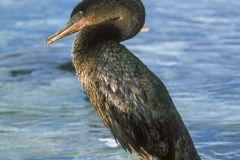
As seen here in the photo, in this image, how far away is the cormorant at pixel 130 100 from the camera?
5.75 meters

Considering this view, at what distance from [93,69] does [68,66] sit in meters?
4.68

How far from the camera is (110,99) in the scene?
579 cm

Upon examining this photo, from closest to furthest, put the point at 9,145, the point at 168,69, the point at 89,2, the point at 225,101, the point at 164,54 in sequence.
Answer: the point at 89,2, the point at 9,145, the point at 225,101, the point at 168,69, the point at 164,54

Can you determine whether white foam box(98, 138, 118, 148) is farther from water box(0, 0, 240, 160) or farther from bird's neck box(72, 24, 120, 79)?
bird's neck box(72, 24, 120, 79)

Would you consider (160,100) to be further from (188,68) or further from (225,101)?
(188,68)

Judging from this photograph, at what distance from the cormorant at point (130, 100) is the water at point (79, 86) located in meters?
1.25

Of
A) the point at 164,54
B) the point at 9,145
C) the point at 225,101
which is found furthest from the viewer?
the point at 164,54

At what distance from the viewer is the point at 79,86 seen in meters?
A: 9.55

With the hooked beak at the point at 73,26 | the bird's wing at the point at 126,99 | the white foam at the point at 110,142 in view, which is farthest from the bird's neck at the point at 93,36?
the white foam at the point at 110,142

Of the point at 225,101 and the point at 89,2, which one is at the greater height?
the point at 89,2

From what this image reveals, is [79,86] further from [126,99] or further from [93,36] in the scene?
[126,99]

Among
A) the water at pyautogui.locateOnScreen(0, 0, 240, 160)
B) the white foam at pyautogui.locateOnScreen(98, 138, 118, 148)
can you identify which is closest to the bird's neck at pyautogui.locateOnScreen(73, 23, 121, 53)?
the water at pyautogui.locateOnScreen(0, 0, 240, 160)


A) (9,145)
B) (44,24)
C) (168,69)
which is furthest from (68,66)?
(9,145)

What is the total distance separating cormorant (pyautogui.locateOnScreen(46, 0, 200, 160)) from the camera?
575 cm
